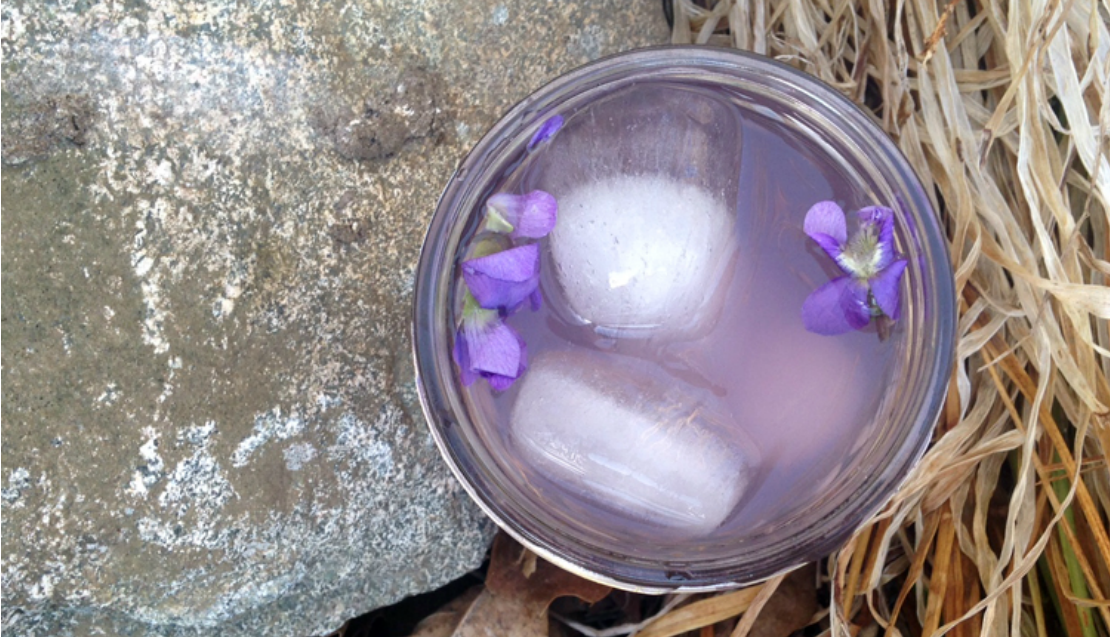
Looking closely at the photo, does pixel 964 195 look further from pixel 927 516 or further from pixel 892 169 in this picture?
pixel 927 516

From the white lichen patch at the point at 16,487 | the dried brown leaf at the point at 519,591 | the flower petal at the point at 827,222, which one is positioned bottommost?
the dried brown leaf at the point at 519,591

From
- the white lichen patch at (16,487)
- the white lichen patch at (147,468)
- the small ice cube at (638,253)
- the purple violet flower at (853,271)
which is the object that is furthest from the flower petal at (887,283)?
the white lichen patch at (16,487)

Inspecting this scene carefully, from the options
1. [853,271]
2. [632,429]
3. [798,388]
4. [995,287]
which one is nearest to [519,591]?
[632,429]

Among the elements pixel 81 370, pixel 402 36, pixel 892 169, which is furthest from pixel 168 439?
pixel 892 169

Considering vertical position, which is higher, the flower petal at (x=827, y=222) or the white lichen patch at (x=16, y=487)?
the flower petal at (x=827, y=222)

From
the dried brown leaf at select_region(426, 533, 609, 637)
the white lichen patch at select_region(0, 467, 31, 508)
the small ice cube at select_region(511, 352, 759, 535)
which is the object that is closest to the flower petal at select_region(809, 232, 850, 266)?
the small ice cube at select_region(511, 352, 759, 535)

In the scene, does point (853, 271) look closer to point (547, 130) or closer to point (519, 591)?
point (547, 130)

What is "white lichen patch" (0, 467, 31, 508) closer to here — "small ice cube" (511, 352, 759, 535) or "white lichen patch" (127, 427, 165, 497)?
"white lichen patch" (127, 427, 165, 497)

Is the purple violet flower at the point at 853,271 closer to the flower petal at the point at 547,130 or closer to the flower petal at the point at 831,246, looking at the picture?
the flower petal at the point at 831,246
